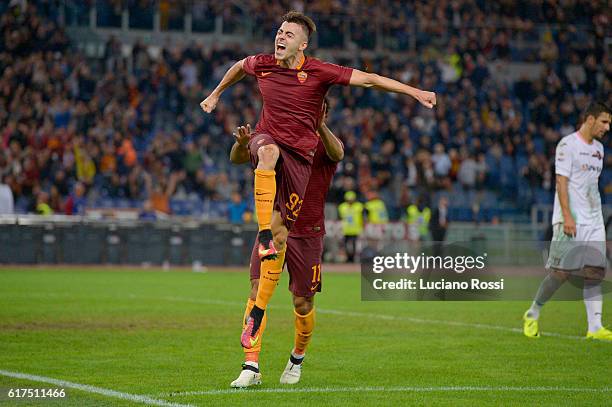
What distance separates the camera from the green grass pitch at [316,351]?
7672 mm

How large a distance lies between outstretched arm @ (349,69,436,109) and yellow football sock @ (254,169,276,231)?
901 mm

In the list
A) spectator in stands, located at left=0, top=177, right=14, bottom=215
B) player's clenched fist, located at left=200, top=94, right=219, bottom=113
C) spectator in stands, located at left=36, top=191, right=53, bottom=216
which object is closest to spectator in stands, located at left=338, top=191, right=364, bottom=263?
spectator in stands, located at left=36, top=191, right=53, bottom=216

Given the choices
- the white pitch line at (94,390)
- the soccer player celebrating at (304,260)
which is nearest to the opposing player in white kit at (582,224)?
the soccer player celebrating at (304,260)

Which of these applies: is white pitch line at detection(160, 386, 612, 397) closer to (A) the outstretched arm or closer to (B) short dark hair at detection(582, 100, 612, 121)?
(A) the outstretched arm

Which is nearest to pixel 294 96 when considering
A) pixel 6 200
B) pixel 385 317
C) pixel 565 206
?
pixel 565 206

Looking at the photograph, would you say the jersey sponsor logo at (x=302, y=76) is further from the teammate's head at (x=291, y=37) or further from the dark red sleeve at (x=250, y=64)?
the dark red sleeve at (x=250, y=64)

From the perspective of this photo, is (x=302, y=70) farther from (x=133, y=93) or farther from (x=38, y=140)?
(x=133, y=93)

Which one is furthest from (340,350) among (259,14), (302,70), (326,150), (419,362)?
(259,14)

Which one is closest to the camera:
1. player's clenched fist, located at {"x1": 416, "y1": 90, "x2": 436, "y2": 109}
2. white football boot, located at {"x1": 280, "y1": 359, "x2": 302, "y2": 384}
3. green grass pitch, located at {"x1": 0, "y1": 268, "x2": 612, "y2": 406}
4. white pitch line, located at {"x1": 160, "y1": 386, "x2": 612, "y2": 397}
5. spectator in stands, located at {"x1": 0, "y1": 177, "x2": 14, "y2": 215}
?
player's clenched fist, located at {"x1": 416, "y1": 90, "x2": 436, "y2": 109}

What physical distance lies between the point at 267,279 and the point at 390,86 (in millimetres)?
1667

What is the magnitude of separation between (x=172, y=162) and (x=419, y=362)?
19613 mm

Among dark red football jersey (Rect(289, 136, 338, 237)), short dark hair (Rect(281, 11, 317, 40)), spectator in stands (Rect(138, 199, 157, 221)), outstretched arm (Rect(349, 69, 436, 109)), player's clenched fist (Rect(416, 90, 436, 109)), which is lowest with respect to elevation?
spectator in stands (Rect(138, 199, 157, 221))

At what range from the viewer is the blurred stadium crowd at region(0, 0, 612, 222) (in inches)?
1093

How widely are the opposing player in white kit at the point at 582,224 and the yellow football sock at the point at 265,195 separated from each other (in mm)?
4833
